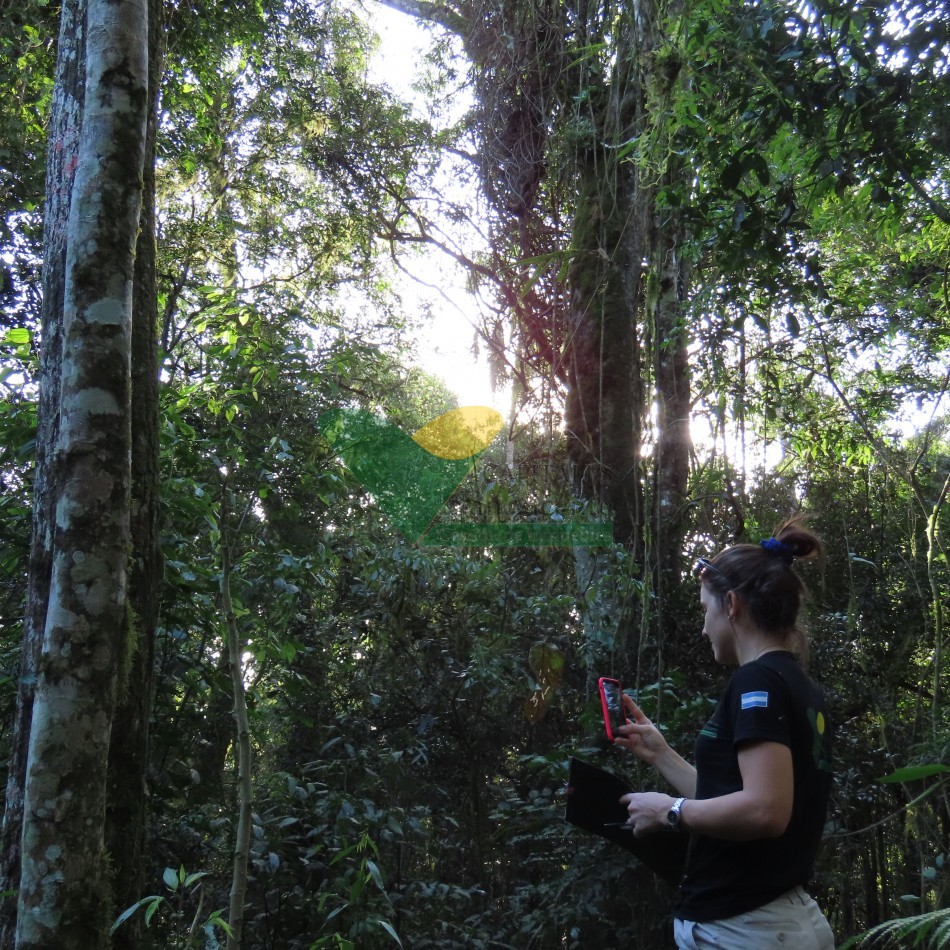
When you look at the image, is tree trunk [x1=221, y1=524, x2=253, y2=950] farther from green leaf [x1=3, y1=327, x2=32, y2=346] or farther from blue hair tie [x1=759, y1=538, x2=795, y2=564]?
blue hair tie [x1=759, y1=538, x2=795, y2=564]

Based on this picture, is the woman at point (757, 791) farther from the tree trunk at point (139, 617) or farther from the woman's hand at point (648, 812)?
the tree trunk at point (139, 617)

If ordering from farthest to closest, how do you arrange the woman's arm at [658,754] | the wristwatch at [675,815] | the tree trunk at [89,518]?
the woman's arm at [658,754] < the tree trunk at [89,518] < the wristwatch at [675,815]

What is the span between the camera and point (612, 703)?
2086 mm

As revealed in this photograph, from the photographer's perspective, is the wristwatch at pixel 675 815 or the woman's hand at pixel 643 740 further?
the woman's hand at pixel 643 740

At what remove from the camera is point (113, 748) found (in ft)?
7.39

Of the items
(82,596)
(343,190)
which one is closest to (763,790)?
(82,596)

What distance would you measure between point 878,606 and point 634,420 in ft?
8.39

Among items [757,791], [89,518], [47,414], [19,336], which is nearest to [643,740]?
[757,791]

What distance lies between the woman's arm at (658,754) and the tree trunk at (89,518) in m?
1.20

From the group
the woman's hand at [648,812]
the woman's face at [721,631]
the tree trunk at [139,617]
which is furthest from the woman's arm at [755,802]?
the tree trunk at [139,617]

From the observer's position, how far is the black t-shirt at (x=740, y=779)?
1.58m

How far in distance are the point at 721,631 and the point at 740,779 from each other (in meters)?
0.31

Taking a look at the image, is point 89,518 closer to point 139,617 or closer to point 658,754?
point 139,617

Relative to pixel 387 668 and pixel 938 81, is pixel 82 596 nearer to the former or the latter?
pixel 938 81
